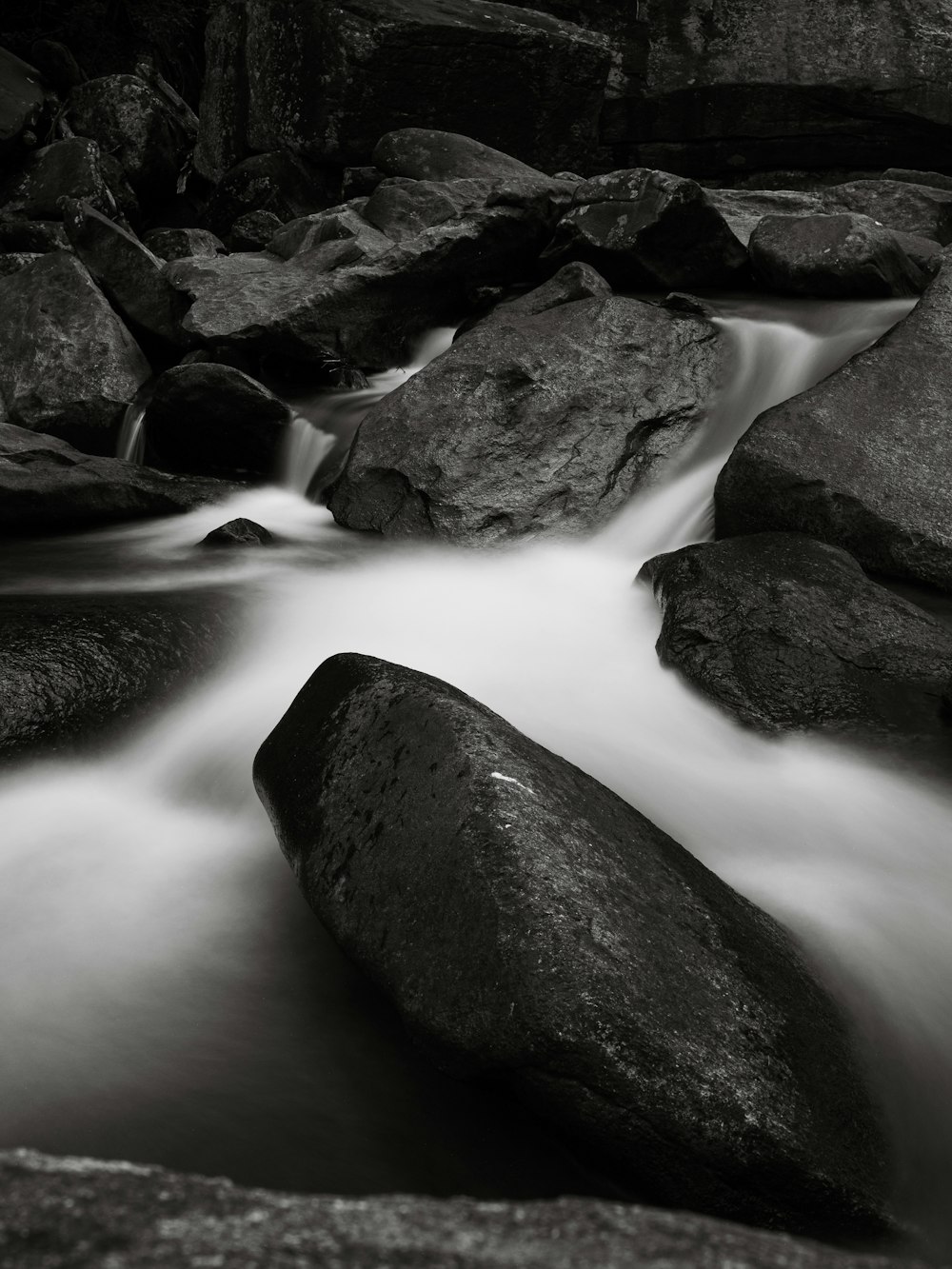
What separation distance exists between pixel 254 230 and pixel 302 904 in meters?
10.4

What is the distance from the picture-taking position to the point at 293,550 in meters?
6.14

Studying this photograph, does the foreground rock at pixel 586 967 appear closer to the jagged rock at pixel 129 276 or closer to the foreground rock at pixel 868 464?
the foreground rock at pixel 868 464

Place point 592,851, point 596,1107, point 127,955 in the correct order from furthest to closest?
point 127,955 < point 592,851 < point 596,1107

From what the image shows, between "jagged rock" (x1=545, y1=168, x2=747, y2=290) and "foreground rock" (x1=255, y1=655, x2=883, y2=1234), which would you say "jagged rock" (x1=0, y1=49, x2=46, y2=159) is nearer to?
"jagged rock" (x1=545, y1=168, x2=747, y2=290)

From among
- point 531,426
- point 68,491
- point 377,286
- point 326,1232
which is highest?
point 377,286

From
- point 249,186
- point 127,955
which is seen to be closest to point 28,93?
point 249,186

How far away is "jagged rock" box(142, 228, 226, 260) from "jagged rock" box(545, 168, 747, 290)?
4.83 meters

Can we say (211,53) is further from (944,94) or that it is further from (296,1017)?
(296,1017)

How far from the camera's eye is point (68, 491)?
6.41m

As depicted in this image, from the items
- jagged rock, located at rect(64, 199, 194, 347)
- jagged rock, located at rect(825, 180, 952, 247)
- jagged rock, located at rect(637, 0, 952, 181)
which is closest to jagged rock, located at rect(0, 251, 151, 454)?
jagged rock, located at rect(64, 199, 194, 347)

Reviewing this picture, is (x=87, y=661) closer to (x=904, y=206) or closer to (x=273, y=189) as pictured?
(x=904, y=206)

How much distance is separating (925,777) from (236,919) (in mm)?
2370

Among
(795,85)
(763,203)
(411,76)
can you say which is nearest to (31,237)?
(411,76)

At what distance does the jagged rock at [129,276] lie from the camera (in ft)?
29.5
